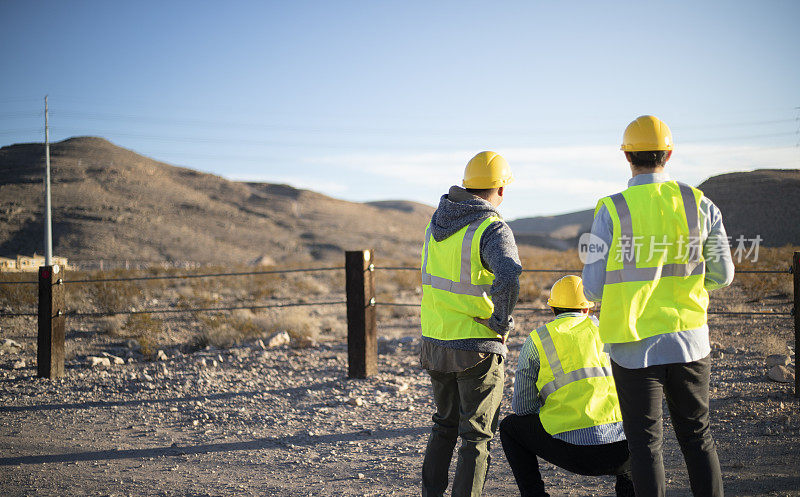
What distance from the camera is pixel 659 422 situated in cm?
255

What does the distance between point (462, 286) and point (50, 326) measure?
22.8 ft

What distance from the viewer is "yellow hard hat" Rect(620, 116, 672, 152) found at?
267 centimetres

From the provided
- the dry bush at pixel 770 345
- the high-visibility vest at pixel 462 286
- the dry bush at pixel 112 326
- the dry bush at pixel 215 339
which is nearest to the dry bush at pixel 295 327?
the dry bush at pixel 215 339

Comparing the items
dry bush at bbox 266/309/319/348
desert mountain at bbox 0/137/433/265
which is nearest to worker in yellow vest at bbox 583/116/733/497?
dry bush at bbox 266/309/319/348

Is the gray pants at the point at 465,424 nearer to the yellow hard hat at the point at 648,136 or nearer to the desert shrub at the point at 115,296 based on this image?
the yellow hard hat at the point at 648,136


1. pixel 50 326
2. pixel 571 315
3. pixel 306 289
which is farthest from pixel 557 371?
pixel 306 289

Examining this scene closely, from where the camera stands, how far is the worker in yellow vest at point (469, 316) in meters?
2.95

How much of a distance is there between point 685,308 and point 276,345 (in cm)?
819

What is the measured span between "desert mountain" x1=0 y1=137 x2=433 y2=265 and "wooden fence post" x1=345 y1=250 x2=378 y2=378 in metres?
38.9

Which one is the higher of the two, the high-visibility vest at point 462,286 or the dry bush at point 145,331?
the high-visibility vest at point 462,286

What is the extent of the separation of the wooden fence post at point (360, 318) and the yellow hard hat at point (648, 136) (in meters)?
4.86

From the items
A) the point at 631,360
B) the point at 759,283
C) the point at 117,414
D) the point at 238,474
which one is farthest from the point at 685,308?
the point at 759,283

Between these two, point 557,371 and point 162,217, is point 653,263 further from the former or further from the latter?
point 162,217

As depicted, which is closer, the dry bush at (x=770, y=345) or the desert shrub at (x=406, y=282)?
the dry bush at (x=770, y=345)
